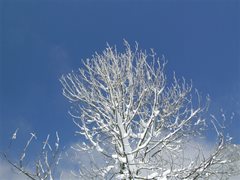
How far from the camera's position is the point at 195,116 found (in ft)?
31.9

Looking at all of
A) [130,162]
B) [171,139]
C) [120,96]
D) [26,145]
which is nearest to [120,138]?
[130,162]

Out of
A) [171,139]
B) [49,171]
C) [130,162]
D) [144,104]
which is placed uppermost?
[144,104]

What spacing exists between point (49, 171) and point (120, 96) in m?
3.42

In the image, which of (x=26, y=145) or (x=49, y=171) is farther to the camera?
(x=49, y=171)

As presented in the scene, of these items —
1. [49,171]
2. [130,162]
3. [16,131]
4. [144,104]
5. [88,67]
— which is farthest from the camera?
[88,67]

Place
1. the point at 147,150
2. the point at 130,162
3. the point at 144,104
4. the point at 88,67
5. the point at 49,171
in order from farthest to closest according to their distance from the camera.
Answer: the point at 88,67 → the point at 144,104 → the point at 147,150 → the point at 130,162 → the point at 49,171

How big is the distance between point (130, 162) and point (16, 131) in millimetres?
3396

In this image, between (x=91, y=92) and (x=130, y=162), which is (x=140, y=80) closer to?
(x=91, y=92)

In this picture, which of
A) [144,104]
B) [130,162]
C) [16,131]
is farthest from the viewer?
[144,104]

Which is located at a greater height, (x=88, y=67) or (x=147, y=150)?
(x=88, y=67)

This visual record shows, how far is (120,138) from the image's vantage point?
8.50 m

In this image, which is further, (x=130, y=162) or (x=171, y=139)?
(x=171, y=139)

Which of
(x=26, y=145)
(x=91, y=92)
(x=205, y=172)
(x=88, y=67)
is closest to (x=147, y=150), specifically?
(x=205, y=172)

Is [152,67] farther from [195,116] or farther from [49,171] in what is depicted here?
[49,171]
